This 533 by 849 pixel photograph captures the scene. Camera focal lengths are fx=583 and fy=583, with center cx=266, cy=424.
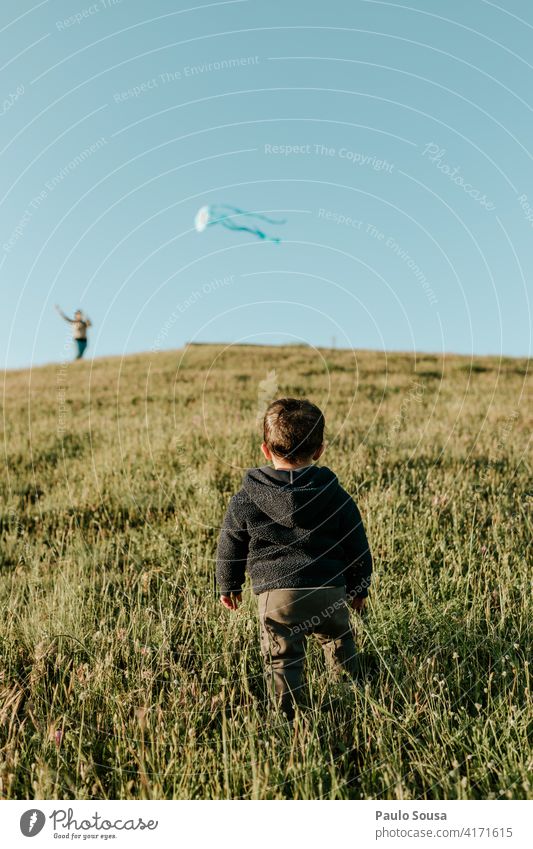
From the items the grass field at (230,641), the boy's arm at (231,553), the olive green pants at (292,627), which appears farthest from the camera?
the boy's arm at (231,553)

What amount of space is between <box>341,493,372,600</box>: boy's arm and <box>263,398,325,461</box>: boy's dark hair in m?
0.36

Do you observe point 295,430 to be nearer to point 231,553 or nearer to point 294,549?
point 294,549

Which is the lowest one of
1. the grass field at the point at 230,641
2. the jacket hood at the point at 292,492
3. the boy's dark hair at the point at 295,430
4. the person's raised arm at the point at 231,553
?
the grass field at the point at 230,641

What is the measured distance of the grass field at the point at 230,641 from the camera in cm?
265

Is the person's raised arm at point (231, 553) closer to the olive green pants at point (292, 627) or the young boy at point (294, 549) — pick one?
the young boy at point (294, 549)

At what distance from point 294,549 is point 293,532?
0.31 ft

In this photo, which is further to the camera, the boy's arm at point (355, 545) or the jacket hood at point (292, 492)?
the boy's arm at point (355, 545)

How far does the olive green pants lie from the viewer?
123 inches

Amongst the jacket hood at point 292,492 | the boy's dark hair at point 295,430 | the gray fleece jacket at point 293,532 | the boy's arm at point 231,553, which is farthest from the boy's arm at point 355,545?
the boy's arm at point 231,553

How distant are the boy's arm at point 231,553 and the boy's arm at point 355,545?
1.87 feet

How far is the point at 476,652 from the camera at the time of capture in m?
3.36

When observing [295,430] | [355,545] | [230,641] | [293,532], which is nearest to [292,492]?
[293,532]

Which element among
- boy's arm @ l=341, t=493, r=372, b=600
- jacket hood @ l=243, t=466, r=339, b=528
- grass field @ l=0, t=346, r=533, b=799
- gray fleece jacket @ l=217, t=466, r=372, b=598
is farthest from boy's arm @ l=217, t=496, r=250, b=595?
boy's arm @ l=341, t=493, r=372, b=600
